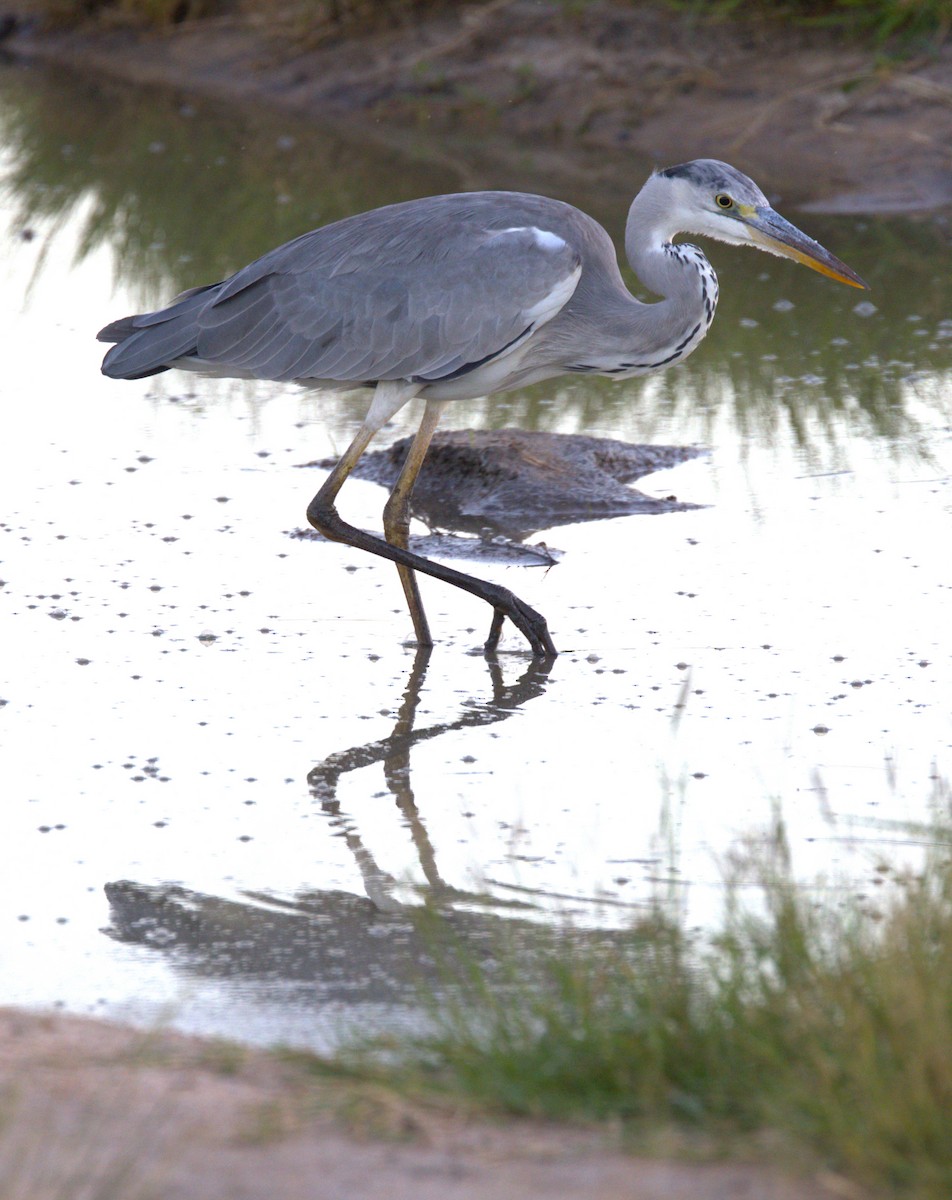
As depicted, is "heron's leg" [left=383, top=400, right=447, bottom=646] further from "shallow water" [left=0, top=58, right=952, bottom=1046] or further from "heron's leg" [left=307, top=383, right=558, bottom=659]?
"shallow water" [left=0, top=58, right=952, bottom=1046]

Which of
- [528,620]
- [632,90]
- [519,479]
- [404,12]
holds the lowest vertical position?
[528,620]

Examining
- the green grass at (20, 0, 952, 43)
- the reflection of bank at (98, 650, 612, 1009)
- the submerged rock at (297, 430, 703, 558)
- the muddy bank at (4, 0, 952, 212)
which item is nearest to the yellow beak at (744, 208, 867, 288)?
the submerged rock at (297, 430, 703, 558)

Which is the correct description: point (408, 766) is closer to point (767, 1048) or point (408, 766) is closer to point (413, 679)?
point (413, 679)

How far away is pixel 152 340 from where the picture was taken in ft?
18.1

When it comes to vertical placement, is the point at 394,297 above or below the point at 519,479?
above

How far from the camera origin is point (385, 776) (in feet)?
14.7

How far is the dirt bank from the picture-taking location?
233 centimetres

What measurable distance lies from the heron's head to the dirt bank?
3.38 meters

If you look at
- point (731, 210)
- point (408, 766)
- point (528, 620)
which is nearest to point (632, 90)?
point (731, 210)

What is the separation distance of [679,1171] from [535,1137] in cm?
23

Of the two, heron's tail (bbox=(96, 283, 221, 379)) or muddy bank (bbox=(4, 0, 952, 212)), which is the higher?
muddy bank (bbox=(4, 0, 952, 212))

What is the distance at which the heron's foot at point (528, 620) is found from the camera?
5.17 meters

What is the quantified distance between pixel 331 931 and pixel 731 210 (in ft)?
9.08

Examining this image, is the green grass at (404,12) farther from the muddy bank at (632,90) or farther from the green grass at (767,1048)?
the green grass at (767,1048)
